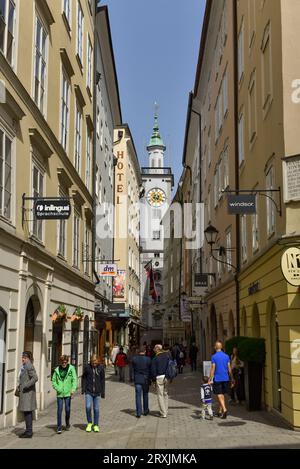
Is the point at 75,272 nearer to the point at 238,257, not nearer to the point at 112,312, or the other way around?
the point at 238,257

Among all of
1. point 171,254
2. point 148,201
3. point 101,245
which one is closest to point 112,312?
point 101,245

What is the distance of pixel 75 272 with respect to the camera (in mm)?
22125

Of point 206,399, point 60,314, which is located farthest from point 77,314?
point 206,399

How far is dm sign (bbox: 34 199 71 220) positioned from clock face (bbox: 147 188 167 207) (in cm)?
8528

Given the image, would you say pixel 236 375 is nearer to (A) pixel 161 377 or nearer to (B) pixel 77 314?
(A) pixel 161 377

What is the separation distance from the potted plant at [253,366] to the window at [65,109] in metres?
9.34

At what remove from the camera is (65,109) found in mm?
20938

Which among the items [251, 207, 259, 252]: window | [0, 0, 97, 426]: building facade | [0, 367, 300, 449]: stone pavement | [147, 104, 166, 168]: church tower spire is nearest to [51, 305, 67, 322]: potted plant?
[0, 0, 97, 426]: building facade

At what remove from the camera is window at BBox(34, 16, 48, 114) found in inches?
640

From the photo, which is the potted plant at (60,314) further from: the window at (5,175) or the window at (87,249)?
the window at (87,249)

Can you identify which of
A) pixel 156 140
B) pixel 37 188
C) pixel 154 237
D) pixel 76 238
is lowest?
pixel 76 238

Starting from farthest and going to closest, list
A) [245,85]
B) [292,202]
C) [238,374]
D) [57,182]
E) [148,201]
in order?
[148,201]
[245,85]
[57,182]
[238,374]
[292,202]

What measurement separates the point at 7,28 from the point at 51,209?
4107 millimetres

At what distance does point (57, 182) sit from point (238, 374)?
316 inches
